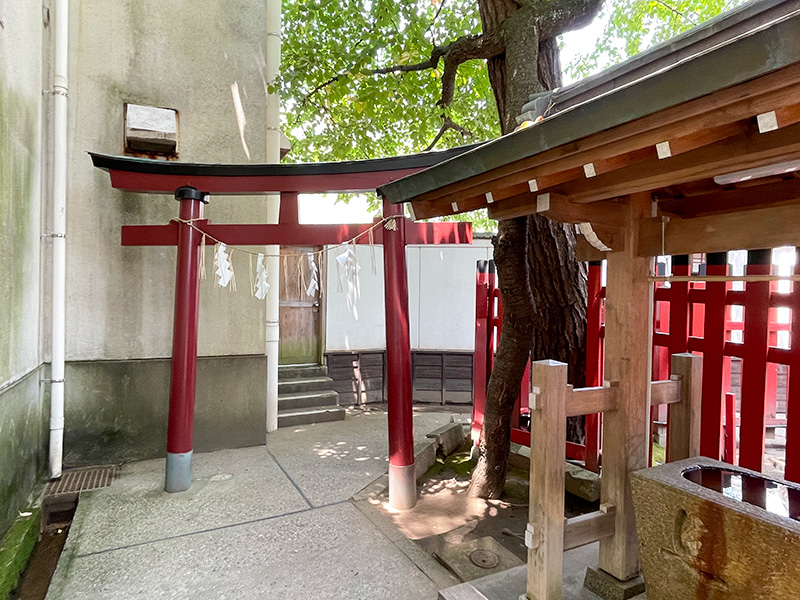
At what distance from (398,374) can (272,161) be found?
375cm

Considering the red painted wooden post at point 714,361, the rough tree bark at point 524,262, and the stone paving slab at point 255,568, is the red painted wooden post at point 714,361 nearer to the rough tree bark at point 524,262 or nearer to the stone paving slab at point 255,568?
the rough tree bark at point 524,262

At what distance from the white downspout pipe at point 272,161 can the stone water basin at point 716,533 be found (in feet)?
16.7

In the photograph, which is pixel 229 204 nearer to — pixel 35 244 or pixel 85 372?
pixel 35 244

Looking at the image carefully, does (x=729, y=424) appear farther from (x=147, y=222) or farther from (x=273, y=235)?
(x=147, y=222)

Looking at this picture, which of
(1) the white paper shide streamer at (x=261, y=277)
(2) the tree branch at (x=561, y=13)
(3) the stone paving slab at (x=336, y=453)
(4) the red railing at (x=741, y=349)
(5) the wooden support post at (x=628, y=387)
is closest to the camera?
(5) the wooden support post at (x=628, y=387)

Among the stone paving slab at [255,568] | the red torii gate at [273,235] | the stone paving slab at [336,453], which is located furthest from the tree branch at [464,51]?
the stone paving slab at [255,568]

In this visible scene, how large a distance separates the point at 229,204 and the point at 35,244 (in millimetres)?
2080

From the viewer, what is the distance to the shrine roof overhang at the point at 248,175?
14.5 ft

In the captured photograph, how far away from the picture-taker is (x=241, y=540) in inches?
137

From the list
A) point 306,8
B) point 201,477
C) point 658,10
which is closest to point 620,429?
point 201,477

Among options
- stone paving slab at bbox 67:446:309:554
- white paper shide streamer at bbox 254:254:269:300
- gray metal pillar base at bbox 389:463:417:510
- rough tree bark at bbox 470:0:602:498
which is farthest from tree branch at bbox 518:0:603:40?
stone paving slab at bbox 67:446:309:554

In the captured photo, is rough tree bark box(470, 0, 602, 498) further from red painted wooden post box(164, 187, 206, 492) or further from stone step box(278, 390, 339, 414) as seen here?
stone step box(278, 390, 339, 414)

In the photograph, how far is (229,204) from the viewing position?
574 cm

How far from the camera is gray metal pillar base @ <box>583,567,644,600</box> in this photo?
2.47 m
